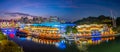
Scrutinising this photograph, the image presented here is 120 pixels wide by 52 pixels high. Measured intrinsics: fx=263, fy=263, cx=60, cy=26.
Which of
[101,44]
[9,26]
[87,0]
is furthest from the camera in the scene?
[101,44]

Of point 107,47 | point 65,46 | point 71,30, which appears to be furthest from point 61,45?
point 107,47

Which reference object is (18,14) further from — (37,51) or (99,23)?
(99,23)

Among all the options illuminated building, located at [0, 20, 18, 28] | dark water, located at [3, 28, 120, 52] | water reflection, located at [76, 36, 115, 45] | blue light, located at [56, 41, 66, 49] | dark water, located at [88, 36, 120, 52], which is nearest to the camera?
illuminated building, located at [0, 20, 18, 28]

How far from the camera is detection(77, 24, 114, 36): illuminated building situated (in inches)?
380

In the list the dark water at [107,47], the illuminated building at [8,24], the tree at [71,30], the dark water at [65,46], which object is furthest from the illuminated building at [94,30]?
the illuminated building at [8,24]

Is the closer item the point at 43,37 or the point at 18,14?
the point at 18,14

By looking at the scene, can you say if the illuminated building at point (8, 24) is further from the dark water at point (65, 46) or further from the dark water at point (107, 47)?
the dark water at point (107, 47)

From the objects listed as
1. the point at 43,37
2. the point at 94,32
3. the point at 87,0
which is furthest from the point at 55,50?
the point at 87,0

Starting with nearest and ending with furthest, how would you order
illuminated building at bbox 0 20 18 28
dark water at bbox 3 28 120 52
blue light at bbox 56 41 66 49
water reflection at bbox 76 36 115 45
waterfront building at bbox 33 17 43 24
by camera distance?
1. illuminated building at bbox 0 20 18 28
2. waterfront building at bbox 33 17 43 24
3. blue light at bbox 56 41 66 49
4. dark water at bbox 3 28 120 52
5. water reflection at bbox 76 36 115 45

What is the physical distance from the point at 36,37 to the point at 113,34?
292 centimetres

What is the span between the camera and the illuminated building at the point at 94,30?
966cm

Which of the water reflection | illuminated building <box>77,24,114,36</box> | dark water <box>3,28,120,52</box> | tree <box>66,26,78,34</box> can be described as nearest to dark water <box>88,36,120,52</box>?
dark water <box>3,28,120,52</box>

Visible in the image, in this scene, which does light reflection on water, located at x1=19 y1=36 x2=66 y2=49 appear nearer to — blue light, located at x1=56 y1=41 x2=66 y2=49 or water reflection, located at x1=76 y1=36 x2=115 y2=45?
blue light, located at x1=56 y1=41 x2=66 y2=49

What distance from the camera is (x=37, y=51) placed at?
31.8 feet
